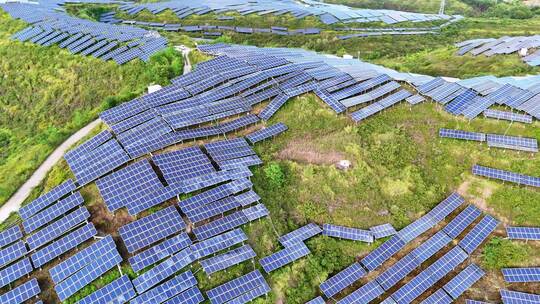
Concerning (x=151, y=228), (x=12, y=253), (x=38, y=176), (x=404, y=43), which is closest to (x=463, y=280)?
(x=151, y=228)

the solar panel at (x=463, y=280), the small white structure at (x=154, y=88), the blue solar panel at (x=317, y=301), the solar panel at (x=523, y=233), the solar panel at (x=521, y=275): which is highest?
the small white structure at (x=154, y=88)

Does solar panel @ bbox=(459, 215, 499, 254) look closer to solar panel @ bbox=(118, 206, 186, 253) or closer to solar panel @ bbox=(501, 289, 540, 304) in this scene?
solar panel @ bbox=(501, 289, 540, 304)

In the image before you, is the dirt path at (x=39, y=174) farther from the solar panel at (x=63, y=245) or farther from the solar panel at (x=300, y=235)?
the solar panel at (x=300, y=235)

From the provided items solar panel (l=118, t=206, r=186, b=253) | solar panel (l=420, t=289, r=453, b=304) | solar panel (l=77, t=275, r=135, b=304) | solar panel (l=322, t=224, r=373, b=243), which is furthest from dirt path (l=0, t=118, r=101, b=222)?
solar panel (l=420, t=289, r=453, b=304)

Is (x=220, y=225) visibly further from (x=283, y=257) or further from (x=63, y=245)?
(x=63, y=245)

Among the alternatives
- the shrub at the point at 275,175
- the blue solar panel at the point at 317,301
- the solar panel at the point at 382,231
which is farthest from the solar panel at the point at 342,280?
the shrub at the point at 275,175

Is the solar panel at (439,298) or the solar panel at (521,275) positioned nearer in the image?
the solar panel at (439,298)

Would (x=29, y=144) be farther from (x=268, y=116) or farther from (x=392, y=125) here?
(x=392, y=125)
